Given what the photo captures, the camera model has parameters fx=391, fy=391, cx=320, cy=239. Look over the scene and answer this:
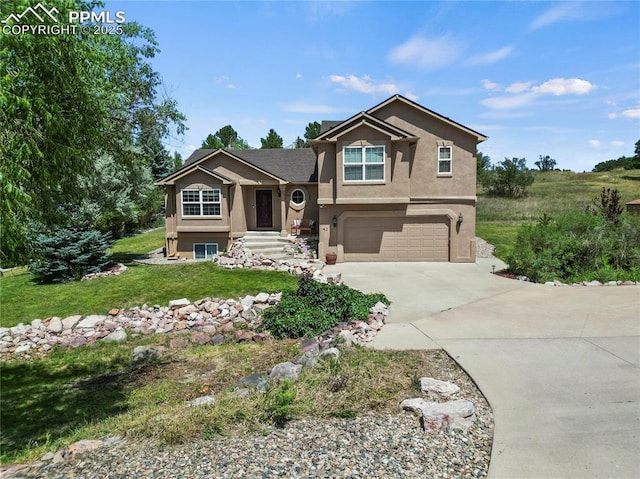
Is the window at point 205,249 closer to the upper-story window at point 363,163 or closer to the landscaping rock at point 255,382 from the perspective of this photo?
the upper-story window at point 363,163

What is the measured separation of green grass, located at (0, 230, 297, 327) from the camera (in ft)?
36.1

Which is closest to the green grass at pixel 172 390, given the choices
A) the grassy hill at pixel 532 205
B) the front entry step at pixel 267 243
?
the front entry step at pixel 267 243

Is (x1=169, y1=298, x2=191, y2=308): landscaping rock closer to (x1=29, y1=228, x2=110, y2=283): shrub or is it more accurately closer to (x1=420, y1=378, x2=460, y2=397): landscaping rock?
(x1=29, y1=228, x2=110, y2=283): shrub

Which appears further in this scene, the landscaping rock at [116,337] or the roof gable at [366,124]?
the roof gable at [366,124]

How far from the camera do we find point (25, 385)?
7496 millimetres

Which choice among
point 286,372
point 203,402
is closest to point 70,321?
point 203,402

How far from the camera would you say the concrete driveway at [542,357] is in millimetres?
3980

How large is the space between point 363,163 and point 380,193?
145cm

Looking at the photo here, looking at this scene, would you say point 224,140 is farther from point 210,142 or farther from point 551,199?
point 551,199

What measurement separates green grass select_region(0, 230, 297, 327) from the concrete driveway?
3538mm

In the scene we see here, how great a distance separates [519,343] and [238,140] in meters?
50.7

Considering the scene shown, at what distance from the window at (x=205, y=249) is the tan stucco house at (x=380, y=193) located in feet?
0.16

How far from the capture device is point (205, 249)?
18734 millimetres

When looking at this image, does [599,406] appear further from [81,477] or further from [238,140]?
[238,140]
